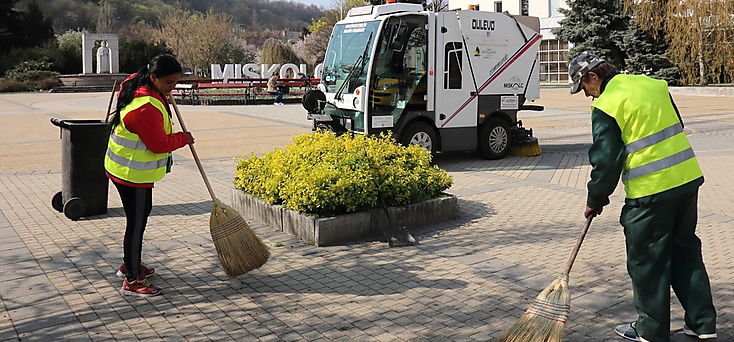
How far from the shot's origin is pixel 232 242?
5.29m

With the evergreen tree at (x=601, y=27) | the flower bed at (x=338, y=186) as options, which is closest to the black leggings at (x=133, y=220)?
the flower bed at (x=338, y=186)

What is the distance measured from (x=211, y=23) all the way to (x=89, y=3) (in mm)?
50555

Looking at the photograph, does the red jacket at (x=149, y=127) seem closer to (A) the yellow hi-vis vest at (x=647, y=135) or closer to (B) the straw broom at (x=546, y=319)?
(B) the straw broom at (x=546, y=319)

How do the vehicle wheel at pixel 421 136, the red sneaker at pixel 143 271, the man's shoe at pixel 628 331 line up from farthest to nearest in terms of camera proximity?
the vehicle wheel at pixel 421 136, the red sneaker at pixel 143 271, the man's shoe at pixel 628 331

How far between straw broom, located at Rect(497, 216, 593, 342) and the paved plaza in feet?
1.15

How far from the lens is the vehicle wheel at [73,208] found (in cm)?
739

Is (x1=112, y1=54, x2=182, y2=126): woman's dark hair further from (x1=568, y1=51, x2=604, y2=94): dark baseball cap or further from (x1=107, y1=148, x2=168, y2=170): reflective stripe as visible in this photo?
(x1=568, y1=51, x2=604, y2=94): dark baseball cap

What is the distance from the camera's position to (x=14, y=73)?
44906 mm

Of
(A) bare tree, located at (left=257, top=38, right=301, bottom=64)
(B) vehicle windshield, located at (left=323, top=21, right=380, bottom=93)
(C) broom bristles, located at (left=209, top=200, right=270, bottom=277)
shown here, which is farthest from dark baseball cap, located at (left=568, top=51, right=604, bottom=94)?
(A) bare tree, located at (left=257, top=38, right=301, bottom=64)

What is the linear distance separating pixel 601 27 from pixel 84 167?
36.5 meters

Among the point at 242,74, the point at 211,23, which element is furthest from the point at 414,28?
the point at 211,23

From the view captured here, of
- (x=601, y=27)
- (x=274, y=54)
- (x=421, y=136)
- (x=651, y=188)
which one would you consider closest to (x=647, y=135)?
(x=651, y=188)

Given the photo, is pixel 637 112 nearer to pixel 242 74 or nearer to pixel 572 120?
pixel 572 120

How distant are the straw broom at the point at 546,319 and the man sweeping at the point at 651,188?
455 millimetres
